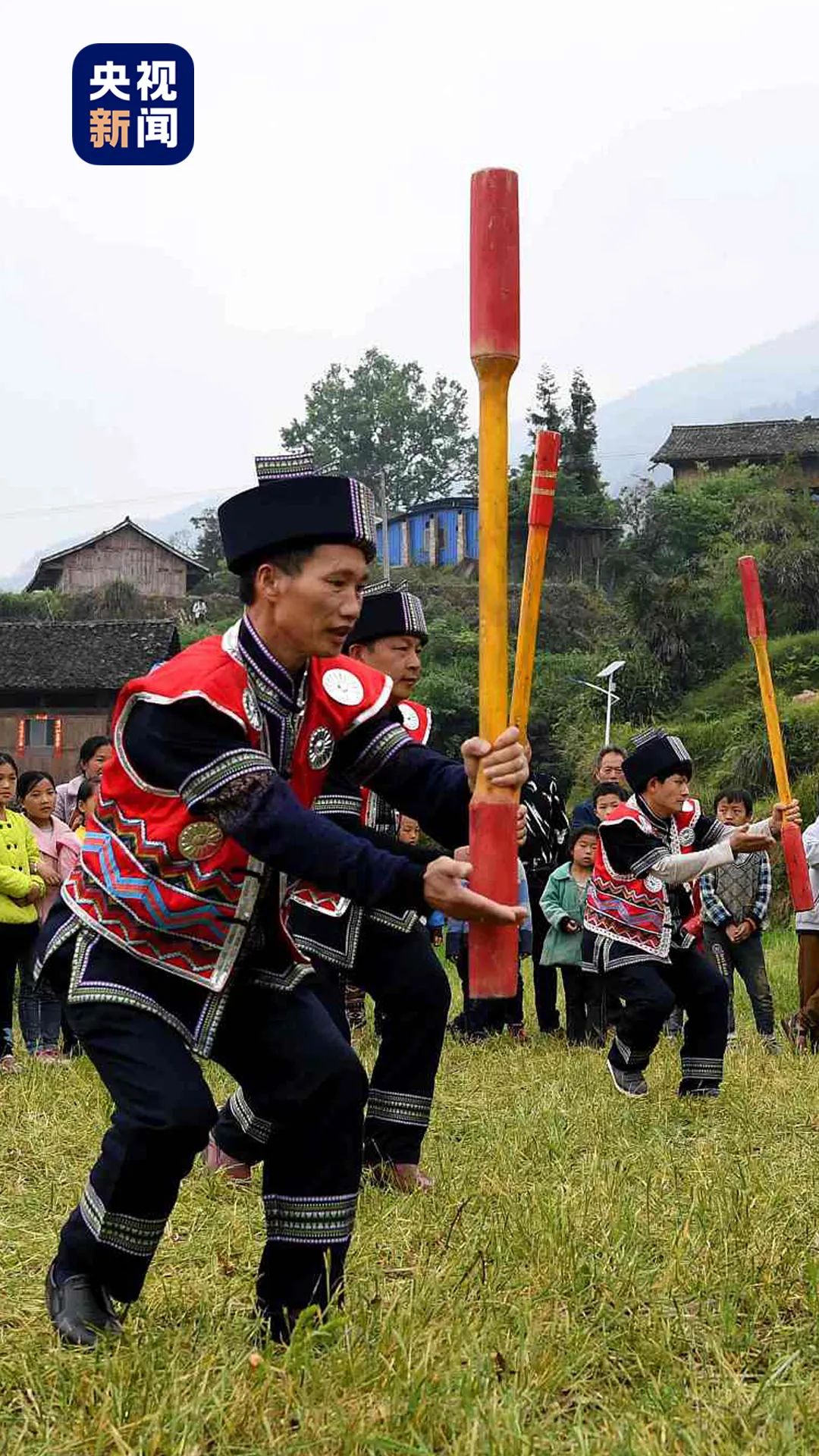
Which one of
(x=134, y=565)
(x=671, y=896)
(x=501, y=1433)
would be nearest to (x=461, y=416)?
(x=134, y=565)

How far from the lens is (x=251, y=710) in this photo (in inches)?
128

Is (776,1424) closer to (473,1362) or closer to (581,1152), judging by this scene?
(473,1362)

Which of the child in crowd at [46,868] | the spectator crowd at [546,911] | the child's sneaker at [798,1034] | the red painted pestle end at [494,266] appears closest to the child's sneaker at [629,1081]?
the spectator crowd at [546,911]

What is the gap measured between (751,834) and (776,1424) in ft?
12.9

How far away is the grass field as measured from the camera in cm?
267

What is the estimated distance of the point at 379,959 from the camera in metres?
5.07

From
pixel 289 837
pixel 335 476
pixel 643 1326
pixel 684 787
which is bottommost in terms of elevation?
pixel 643 1326

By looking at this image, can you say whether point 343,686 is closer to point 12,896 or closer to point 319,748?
point 319,748

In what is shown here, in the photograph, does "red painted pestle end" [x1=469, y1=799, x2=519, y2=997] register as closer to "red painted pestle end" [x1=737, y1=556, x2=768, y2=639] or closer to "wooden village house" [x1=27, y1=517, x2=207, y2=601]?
"red painted pestle end" [x1=737, y1=556, x2=768, y2=639]

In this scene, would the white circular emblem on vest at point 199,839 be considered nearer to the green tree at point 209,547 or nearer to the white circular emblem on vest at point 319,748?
the white circular emblem on vest at point 319,748

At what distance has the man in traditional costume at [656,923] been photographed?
674cm

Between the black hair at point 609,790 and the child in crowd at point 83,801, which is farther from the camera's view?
the black hair at point 609,790

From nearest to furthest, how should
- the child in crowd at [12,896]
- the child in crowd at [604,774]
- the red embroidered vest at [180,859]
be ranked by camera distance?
1. the red embroidered vest at [180,859]
2. the child in crowd at [12,896]
3. the child in crowd at [604,774]

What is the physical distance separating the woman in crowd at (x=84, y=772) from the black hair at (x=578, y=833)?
291 centimetres
